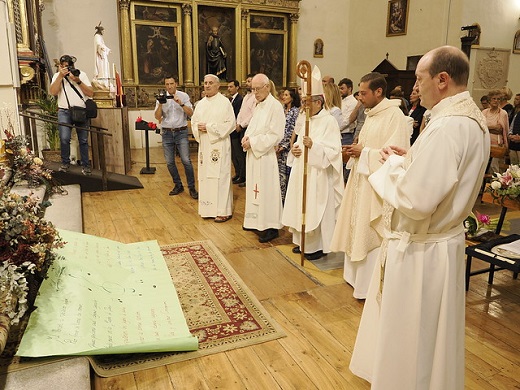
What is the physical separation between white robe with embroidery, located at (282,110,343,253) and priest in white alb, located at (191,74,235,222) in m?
1.43

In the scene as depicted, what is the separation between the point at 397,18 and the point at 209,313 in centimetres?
1165

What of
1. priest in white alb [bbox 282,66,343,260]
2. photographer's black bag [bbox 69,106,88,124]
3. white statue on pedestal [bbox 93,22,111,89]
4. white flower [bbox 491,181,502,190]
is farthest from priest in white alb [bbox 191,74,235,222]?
white statue on pedestal [bbox 93,22,111,89]

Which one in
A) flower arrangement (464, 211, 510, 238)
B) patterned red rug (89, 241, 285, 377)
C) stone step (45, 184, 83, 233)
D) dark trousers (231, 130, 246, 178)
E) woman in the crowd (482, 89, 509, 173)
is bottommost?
patterned red rug (89, 241, 285, 377)

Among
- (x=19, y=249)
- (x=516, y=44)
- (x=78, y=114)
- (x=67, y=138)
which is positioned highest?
(x=516, y=44)

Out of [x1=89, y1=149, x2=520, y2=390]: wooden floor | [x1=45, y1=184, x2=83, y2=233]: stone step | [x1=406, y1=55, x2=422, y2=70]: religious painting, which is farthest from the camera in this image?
[x1=406, y1=55, x2=422, y2=70]: religious painting

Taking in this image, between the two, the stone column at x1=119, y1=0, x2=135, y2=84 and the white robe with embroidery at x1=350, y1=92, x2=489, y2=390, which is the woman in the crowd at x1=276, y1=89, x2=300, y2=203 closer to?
the white robe with embroidery at x1=350, y1=92, x2=489, y2=390

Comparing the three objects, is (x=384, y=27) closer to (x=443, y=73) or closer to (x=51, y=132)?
(x=51, y=132)

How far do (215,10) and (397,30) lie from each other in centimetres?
512

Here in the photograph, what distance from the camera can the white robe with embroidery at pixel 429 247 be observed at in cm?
193

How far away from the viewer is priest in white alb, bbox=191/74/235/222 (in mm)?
5871

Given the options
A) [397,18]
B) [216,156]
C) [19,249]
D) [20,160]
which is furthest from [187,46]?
[19,249]

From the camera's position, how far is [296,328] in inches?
130

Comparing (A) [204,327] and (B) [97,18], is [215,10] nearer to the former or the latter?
(B) [97,18]

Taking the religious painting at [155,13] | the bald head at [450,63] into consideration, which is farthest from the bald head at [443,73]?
the religious painting at [155,13]
